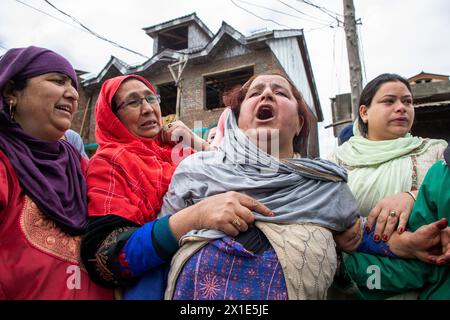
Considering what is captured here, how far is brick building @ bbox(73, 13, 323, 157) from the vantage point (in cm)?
1218

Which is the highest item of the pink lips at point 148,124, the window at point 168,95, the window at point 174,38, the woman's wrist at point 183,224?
the window at point 174,38

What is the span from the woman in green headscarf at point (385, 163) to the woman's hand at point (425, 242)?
5cm

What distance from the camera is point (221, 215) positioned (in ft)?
4.04

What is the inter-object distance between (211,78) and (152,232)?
12864 millimetres

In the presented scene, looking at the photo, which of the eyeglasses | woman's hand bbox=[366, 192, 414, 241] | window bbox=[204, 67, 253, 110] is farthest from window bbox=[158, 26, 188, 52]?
woman's hand bbox=[366, 192, 414, 241]

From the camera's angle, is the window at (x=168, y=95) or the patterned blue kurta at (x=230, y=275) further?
the window at (x=168, y=95)

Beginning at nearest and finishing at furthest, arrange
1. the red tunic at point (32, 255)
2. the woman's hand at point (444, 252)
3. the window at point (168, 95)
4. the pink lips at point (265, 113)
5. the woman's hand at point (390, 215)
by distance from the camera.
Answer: the red tunic at point (32, 255), the woman's hand at point (444, 252), the woman's hand at point (390, 215), the pink lips at point (265, 113), the window at point (168, 95)

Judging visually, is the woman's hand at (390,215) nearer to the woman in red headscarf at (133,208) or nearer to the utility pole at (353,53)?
the woman in red headscarf at (133,208)

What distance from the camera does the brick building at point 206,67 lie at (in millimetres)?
12180

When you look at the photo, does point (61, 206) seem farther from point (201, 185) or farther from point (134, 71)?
point (134, 71)

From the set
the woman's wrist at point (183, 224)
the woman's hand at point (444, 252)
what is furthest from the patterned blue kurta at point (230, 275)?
the woman's hand at point (444, 252)

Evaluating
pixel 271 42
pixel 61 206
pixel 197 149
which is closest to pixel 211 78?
pixel 271 42

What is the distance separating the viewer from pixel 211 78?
13.5 meters
